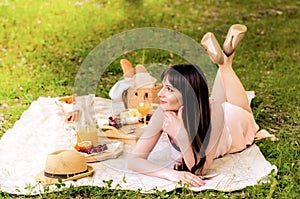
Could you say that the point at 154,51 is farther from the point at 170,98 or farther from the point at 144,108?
the point at 170,98

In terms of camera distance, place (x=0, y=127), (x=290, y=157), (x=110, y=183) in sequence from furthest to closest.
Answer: (x=0, y=127), (x=290, y=157), (x=110, y=183)

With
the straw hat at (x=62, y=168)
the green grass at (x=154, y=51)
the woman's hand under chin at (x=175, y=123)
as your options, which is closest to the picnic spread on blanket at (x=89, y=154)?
the straw hat at (x=62, y=168)

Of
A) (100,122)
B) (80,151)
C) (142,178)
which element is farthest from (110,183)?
(100,122)

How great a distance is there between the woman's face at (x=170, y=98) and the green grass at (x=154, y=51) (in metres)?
0.45

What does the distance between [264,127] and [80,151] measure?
1.39 m

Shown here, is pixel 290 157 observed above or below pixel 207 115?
below

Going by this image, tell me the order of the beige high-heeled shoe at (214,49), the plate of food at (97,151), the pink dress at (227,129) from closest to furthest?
the pink dress at (227,129), the plate of food at (97,151), the beige high-heeled shoe at (214,49)

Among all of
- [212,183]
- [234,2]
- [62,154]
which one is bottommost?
[212,183]

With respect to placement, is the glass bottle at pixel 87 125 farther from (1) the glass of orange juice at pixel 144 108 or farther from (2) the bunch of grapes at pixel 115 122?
(1) the glass of orange juice at pixel 144 108

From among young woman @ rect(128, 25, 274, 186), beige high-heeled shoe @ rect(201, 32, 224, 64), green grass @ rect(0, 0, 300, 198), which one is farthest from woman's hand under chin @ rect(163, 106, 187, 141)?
beige high-heeled shoe @ rect(201, 32, 224, 64)

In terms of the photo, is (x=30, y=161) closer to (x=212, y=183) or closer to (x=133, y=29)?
(x=212, y=183)

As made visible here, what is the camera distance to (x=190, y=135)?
121 inches

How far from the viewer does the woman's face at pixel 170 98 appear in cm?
306

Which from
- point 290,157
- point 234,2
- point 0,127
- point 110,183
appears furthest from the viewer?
point 234,2
